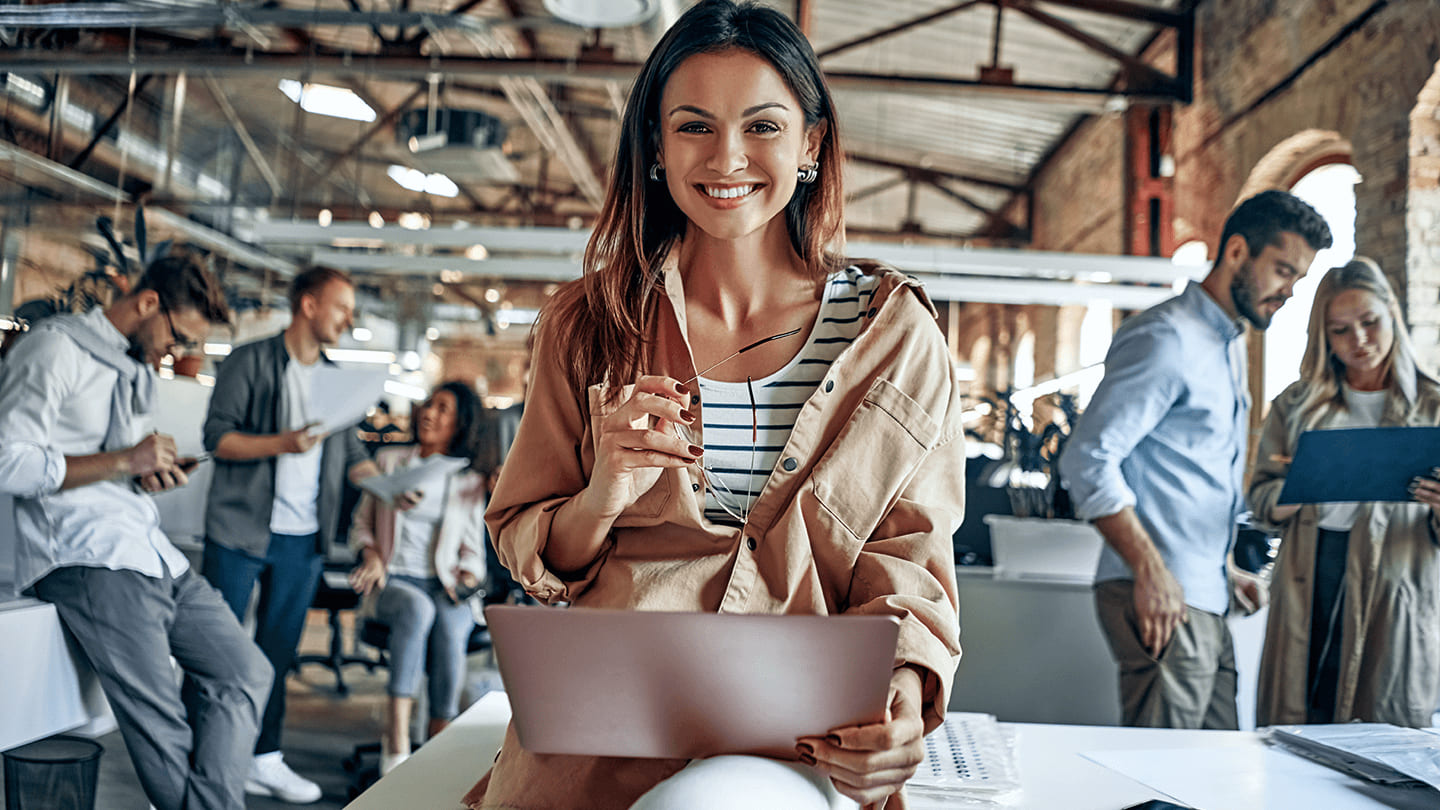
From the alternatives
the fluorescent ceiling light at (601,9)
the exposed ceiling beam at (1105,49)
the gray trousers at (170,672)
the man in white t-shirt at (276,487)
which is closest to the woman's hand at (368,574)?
the man in white t-shirt at (276,487)

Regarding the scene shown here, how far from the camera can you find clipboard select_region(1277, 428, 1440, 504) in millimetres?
2385

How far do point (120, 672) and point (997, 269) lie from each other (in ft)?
16.2

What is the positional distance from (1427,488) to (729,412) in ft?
6.46

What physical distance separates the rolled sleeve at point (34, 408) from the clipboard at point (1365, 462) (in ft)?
9.73

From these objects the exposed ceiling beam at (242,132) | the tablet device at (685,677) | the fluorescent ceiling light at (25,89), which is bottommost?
the tablet device at (685,677)

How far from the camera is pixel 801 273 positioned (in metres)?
1.36

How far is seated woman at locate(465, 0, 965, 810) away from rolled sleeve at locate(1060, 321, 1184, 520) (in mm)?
1273

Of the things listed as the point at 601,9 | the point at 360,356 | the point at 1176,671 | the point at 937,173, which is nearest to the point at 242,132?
the point at 360,356

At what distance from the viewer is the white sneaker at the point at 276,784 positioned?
363cm

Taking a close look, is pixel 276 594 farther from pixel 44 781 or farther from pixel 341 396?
pixel 44 781

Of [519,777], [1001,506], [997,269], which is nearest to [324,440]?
[1001,506]

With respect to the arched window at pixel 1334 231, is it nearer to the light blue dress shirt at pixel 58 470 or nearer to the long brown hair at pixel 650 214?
the long brown hair at pixel 650 214

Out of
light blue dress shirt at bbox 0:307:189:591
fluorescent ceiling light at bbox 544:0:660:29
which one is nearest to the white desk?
light blue dress shirt at bbox 0:307:189:591

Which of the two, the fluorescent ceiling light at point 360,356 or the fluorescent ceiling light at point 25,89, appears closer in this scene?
the fluorescent ceiling light at point 25,89
